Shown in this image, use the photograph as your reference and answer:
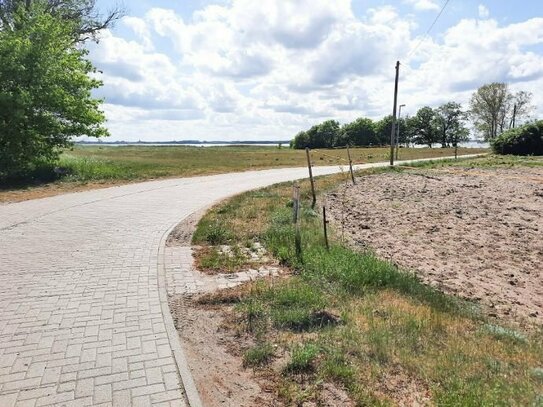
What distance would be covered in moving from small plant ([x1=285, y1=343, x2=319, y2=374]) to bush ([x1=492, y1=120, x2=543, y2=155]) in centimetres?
4807

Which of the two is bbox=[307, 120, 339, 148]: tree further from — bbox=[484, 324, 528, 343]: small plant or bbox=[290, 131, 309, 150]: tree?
bbox=[484, 324, 528, 343]: small plant

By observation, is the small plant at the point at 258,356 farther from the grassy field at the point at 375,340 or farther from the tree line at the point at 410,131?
the tree line at the point at 410,131

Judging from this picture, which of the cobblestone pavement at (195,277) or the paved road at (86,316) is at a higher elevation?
the paved road at (86,316)

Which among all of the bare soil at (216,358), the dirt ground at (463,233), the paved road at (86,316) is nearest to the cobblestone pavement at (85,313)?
the paved road at (86,316)

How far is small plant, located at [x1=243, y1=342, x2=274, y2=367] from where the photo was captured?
480cm

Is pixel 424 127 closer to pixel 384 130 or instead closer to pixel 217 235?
pixel 384 130

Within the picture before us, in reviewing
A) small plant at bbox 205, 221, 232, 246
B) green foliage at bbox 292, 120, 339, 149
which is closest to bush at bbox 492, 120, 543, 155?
small plant at bbox 205, 221, 232, 246

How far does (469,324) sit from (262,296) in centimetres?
274

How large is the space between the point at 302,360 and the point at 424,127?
112044 millimetres

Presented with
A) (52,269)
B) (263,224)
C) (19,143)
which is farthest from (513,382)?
(19,143)

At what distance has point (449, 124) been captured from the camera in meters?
108

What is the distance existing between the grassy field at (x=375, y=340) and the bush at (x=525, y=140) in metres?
44.8

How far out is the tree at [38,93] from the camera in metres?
19.3

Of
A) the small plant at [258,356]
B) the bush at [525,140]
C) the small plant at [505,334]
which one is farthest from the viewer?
the bush at [525,140]
